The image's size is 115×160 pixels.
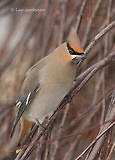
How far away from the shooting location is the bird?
241 centimetres

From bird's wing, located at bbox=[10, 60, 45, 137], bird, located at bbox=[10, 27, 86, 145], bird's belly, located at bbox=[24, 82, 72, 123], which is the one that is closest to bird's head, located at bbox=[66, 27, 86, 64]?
bird, located at bbox=[10, 27, 86, 145]

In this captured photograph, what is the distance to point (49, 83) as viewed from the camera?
2557mm

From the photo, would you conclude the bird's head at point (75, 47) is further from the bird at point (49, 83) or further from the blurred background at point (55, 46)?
the blurred background at point (55, 46)

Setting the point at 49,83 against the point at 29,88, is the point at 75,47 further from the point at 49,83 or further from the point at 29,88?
the point at 29,88

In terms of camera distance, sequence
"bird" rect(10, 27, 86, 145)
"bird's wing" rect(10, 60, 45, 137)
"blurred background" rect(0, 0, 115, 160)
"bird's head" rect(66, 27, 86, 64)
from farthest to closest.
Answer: "blurred background" rect(0, 0, 115, 160), "bird's wing" rect(10, 60, 45, 137), "bird" rect(10, 27, 86, 145), "bird's head" rect(66, 27, 86, 64)

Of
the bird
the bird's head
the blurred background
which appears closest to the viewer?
the bird's head

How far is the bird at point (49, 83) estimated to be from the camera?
2407 millimetres

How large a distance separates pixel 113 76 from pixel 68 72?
3.50 ft

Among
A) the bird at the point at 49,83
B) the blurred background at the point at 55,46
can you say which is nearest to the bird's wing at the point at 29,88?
the bird at the point at 49,83

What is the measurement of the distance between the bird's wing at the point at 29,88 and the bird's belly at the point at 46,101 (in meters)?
0.04

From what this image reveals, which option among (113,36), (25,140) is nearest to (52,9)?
(113,36)

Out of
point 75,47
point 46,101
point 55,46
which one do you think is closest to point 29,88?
point 46,101

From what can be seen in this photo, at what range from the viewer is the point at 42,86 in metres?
2.62

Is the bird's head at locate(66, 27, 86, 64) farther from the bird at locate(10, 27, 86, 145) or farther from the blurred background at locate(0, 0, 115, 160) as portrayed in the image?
the blurred background at locate(0, 0, 115, 160)
